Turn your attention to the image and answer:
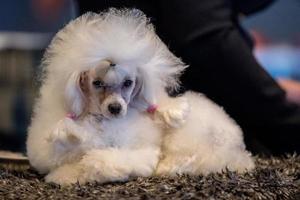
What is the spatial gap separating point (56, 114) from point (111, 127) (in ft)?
0.20

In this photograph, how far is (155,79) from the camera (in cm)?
64

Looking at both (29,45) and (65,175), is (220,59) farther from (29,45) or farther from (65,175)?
(29,45)

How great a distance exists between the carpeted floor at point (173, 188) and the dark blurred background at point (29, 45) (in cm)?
99

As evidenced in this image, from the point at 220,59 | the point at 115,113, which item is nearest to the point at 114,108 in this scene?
the point at 115,113

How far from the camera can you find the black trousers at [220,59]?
78 cm

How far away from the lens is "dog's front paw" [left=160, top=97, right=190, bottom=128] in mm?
643

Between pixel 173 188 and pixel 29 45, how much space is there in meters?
1.19

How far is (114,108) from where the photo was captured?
0.60m

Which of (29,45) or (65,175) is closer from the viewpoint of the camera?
(65,175)

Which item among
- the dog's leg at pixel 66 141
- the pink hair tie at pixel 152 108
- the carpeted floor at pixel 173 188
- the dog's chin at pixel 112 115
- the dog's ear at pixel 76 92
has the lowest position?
the carpeted floor at pixel 173 188

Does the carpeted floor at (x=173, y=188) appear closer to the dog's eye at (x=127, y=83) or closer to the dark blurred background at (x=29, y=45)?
the dog's eye at (x=127, y=83)

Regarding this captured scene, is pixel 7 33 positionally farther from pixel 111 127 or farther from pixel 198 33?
pixel 111 127

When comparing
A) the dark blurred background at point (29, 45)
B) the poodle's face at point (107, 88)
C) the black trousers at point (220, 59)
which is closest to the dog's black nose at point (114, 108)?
the poodle's face at point (107, 88)

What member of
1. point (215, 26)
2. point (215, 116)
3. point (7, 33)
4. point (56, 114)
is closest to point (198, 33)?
point (215, 26)
